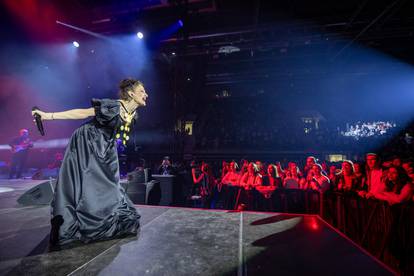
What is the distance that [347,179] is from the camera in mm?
4551

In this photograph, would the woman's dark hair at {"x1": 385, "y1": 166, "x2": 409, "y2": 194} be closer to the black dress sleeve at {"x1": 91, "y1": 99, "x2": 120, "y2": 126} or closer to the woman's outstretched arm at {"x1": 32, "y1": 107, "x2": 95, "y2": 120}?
the black dress sleeve at {"x1": 91, "y1": 99, "x2": 120, "y2": 126}

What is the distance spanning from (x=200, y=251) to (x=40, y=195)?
2.91 meters

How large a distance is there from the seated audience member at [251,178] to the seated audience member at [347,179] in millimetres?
1843

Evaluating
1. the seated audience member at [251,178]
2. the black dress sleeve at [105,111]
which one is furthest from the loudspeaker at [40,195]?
the seated audience member at [251,178]

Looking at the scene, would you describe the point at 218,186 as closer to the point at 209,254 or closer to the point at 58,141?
the point at 209,254

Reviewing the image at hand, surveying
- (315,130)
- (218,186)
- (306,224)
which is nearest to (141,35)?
(218,186)

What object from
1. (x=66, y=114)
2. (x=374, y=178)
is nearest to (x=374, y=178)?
(x=374, y=178)

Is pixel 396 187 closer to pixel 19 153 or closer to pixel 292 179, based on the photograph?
pixel 292 179

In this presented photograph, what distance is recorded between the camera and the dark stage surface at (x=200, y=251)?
116 cm

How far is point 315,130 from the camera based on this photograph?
12539 millimetres

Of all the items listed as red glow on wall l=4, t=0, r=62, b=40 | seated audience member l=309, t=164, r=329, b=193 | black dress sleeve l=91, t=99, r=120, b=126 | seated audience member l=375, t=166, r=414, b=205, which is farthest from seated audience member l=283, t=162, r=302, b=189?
red glow on wall l=4, t=0, r=62, b=40

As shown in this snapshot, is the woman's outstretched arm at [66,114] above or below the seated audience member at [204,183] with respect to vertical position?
above

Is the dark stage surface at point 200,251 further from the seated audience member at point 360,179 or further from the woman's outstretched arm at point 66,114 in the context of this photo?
the seated audience member at point 360,179

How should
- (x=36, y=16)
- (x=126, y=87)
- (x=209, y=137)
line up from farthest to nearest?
(x=209, y=137), (x=36, y=16), (x=126, y=87)
